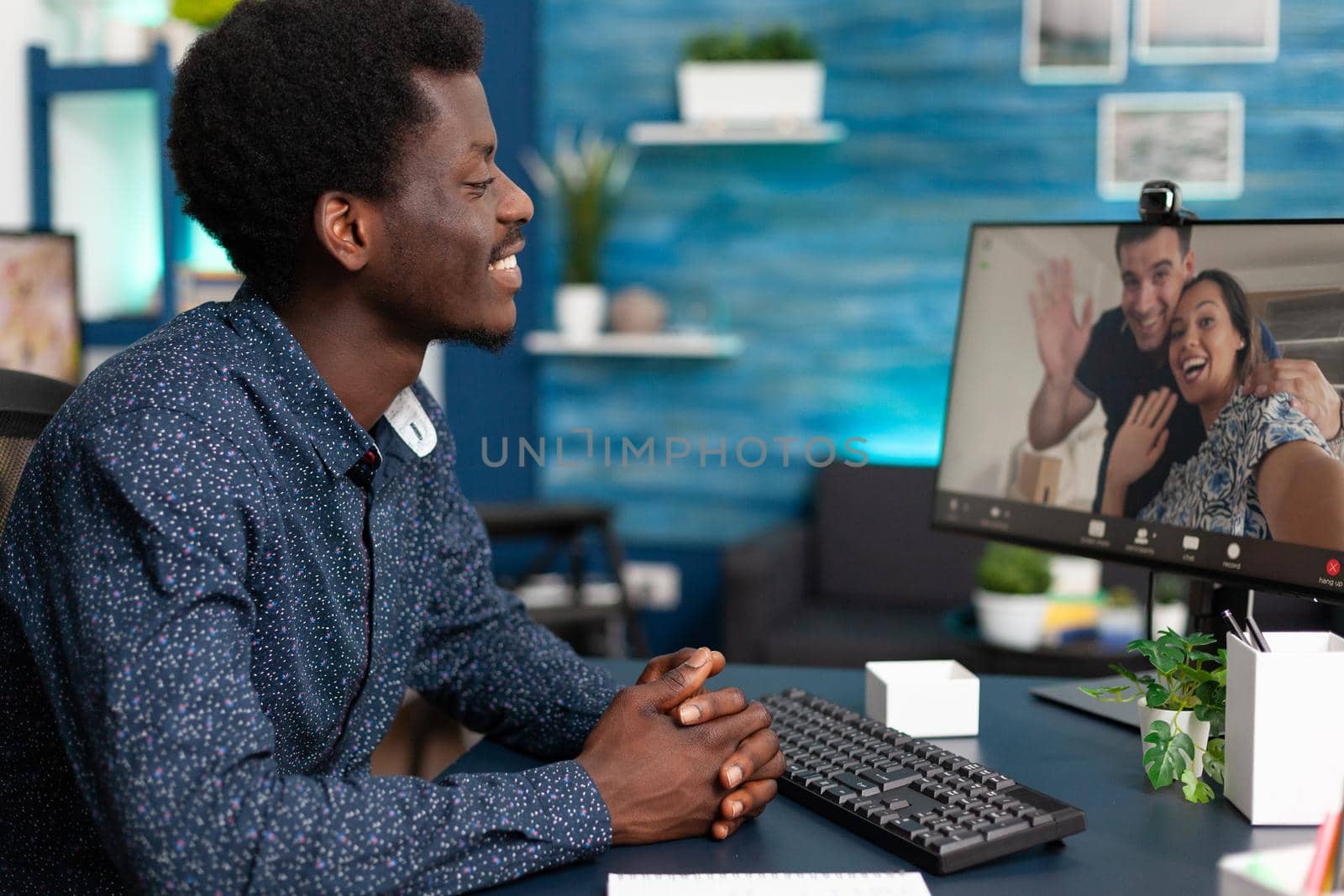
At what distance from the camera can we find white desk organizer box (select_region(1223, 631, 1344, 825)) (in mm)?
1022

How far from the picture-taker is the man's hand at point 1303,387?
1164 mm

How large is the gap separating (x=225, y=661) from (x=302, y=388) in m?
0.31

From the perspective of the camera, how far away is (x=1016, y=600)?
2.70m

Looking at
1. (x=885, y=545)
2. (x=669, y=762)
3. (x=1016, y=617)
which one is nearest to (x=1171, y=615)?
(x=1016, y=617)

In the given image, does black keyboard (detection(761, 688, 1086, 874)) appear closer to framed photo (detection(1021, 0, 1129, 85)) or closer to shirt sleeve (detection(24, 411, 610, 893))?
shirt sleeve (detection(24, 411, 610, 893))

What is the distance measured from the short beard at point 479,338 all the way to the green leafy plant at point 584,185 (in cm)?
269

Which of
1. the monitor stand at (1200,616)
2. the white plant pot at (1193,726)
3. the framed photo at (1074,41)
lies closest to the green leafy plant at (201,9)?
the monitor stand at (1200,616)

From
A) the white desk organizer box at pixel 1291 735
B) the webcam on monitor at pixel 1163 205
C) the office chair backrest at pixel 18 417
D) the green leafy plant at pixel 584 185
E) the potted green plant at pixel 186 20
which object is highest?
the potted green plant at pixel 186 20

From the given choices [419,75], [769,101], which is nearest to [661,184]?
[769,101]

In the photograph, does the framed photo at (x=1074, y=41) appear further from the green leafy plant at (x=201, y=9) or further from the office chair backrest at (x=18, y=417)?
the office chair backrest at (x=18, y=417)

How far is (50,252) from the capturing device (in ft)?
7.06

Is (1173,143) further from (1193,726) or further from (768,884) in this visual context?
(768,884)

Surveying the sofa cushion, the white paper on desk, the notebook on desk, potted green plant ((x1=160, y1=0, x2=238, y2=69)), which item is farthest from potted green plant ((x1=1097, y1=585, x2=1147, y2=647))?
potted green plant ((x1=160, y1=0, x2=238, y2=69))

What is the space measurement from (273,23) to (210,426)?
39cm
